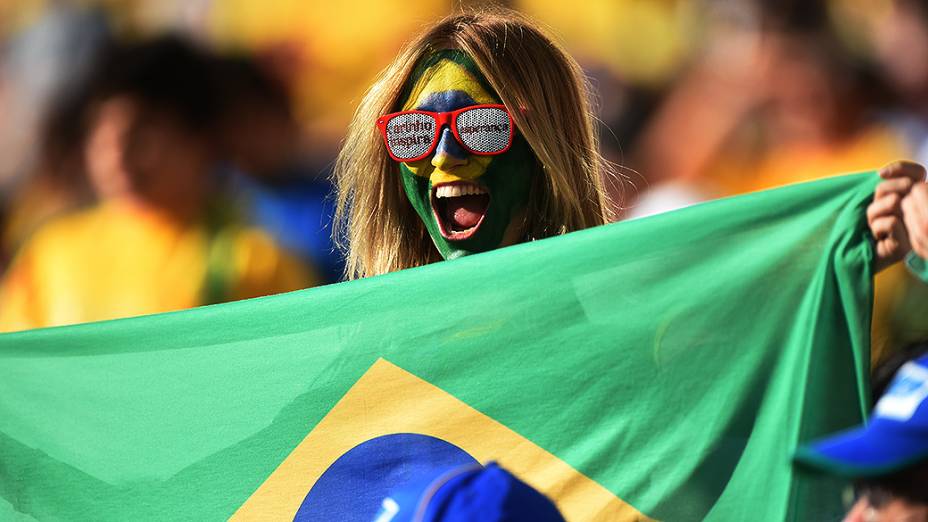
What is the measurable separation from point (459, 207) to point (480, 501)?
1570 mm

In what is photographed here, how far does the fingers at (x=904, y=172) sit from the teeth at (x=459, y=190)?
873 mm

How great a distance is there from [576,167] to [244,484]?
915 millimetres

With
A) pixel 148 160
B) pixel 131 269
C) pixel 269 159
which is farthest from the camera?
pixel 269 159

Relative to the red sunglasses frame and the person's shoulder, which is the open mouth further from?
the person's shoulder

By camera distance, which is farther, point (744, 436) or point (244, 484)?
point (244, 484)

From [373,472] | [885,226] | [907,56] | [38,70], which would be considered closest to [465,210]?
[373,472]

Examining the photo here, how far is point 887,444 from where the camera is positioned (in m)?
1.70

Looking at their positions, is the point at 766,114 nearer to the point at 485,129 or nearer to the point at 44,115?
the point at 485,129

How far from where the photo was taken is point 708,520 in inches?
96.1

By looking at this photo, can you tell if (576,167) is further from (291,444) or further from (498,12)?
(291,444)

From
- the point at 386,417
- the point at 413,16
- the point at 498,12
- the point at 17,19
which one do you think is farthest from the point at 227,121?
the point at 386,417

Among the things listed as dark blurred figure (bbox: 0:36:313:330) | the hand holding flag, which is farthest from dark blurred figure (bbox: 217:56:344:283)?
the hand holding flag

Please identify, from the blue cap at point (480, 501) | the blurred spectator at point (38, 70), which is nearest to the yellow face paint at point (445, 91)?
the blue cap at point (480, 501)

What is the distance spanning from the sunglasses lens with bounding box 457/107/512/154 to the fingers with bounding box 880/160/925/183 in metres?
0.84
